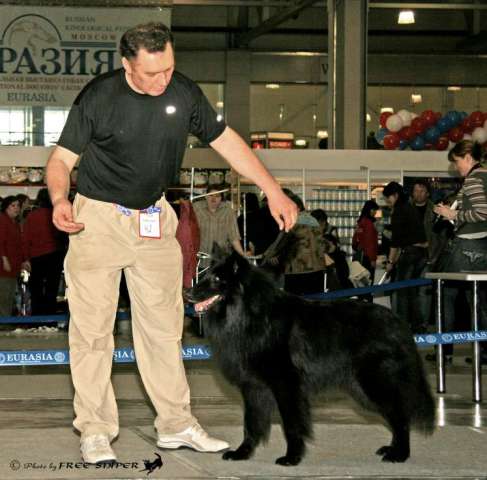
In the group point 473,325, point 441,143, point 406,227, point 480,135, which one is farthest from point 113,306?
point 441,143

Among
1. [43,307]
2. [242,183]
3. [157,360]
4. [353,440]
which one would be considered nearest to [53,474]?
[157,360]

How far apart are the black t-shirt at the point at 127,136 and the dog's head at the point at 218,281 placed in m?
0.38

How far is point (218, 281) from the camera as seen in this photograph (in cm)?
433

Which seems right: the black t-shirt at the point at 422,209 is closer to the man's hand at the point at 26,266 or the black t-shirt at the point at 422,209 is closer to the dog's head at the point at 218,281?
the man's hand at the point at 26,266

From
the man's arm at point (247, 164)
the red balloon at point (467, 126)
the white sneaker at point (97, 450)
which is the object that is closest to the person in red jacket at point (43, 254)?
the man's arm at point (247, 164)

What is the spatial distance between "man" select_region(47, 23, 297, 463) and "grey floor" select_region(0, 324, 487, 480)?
209 mm

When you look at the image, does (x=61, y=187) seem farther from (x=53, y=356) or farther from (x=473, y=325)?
(x=473, y=325)

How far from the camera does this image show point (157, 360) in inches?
174

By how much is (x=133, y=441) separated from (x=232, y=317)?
3.02ft

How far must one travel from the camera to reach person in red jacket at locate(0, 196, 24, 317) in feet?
40.8

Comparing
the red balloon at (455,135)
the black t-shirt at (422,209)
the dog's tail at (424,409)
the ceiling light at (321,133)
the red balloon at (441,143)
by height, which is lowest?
the dog's tail at (424,409)

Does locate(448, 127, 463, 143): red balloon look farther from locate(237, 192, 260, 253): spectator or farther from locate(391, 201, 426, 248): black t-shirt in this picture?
locate(391, 201, 426, 248): black t-shirt

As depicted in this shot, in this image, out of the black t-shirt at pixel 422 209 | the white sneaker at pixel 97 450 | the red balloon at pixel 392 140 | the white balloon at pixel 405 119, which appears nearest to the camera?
the white sneaker at pixel 97 450

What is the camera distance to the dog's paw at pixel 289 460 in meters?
4.34
